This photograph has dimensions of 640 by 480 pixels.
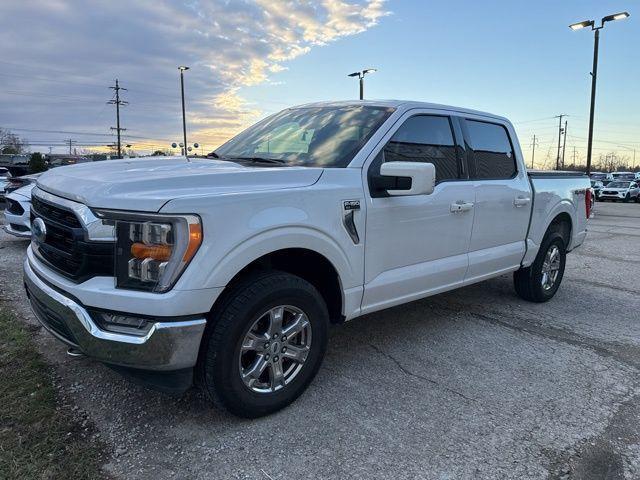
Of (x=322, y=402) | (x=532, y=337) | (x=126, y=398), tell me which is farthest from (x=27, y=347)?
(x=532, y=337)

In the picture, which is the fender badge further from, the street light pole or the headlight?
the street light pole

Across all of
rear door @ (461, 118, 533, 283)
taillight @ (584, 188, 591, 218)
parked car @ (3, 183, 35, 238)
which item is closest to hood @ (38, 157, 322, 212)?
rear door @ (461, 118, 533, 283)

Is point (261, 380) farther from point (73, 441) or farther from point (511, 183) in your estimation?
point (511, 183)

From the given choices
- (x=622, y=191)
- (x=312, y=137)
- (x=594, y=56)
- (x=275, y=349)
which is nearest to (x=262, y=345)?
(x=275, y=349)

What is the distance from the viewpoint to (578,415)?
124 inches

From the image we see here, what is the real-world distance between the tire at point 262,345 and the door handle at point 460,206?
1539 mm

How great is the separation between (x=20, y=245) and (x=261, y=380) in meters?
7.05

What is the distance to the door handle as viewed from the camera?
404 centimetres

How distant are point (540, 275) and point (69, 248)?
4.73 meters

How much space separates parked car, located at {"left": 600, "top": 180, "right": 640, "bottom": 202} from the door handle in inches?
1292

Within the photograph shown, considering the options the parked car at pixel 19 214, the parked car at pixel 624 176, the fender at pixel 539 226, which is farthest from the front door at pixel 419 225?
the parked car at pixel 624 176

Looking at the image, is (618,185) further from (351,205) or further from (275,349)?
(275,349)

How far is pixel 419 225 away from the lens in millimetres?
3742

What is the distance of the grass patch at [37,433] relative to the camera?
7.89 ft
